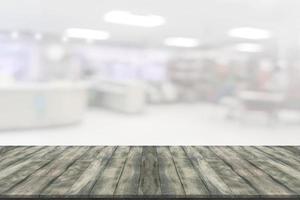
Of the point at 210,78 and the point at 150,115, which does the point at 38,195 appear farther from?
the point at 210,78

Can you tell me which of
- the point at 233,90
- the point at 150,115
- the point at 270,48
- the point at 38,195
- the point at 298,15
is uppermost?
the point at 298,15

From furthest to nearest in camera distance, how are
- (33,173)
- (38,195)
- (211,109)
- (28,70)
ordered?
(211,109), (28,70), (33,173), (38,195)

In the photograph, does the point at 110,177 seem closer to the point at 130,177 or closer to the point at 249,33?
the point at 130,177

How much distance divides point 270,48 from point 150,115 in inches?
59.2

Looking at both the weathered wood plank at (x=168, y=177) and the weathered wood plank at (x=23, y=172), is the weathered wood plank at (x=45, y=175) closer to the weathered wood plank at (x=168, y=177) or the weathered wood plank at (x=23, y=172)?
the weathered wood plank at (x=23, y=172)

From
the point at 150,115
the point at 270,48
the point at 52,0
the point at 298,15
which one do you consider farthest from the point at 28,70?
the point at 298,15

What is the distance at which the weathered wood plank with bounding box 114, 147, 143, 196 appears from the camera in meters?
1.70

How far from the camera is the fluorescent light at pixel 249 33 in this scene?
3.34 m

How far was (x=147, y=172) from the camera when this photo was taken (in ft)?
6.81

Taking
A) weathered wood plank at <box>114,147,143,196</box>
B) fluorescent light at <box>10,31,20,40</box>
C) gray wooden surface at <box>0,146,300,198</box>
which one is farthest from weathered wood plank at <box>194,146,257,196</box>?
fluorescent light at <box>10,31,20,40</box>

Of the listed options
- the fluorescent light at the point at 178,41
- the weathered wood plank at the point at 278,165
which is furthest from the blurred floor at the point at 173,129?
the fluorescent light at the point at 178,41

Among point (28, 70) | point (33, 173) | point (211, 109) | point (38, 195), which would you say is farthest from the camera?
point (211, 109)

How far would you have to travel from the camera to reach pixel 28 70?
10.4ft

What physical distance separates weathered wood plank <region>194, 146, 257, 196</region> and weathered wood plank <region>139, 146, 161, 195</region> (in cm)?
42
